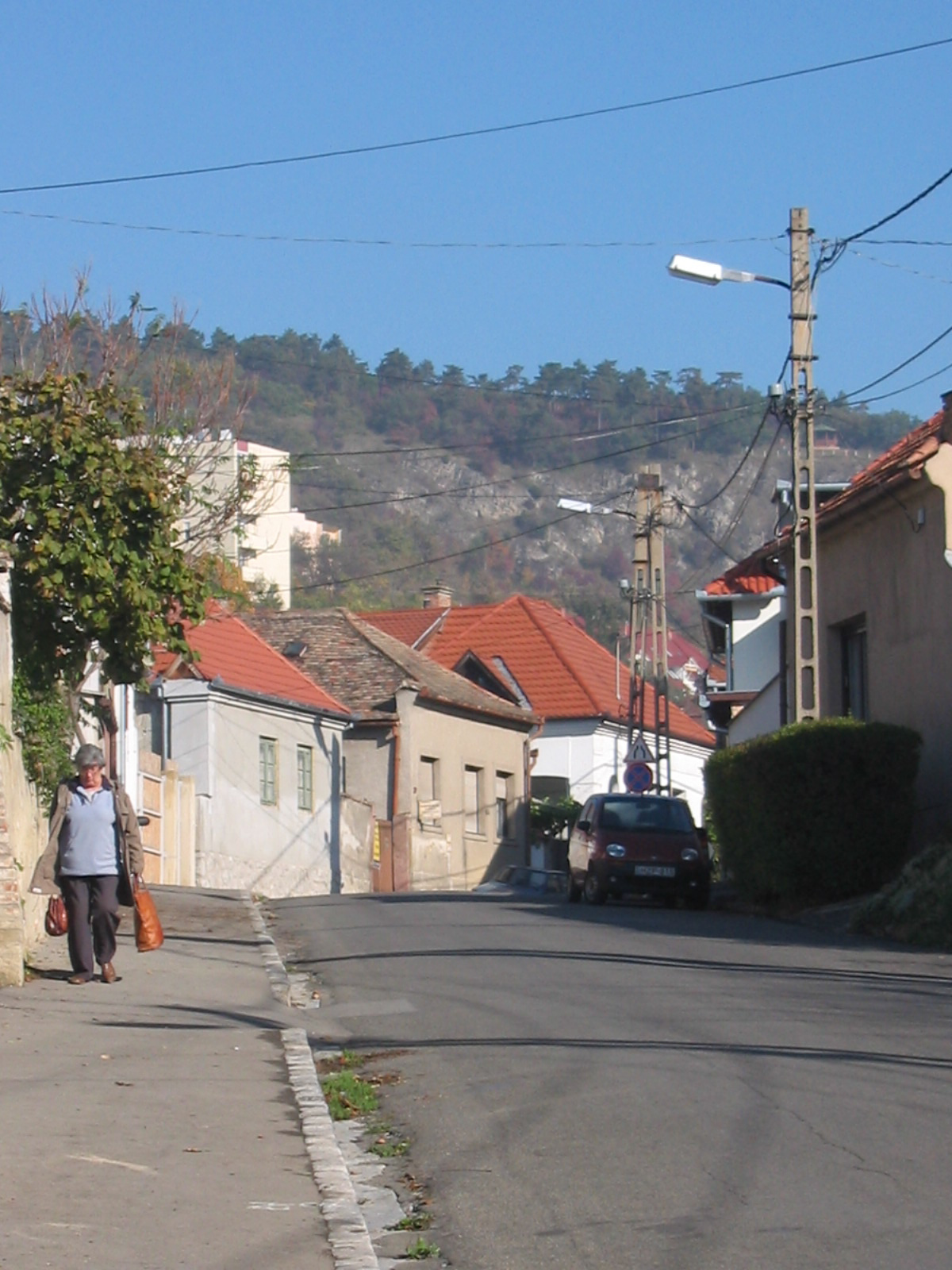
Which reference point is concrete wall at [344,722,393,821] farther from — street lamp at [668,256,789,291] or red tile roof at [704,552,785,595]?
street lamp at [668,256,789,291]

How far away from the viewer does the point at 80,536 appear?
16094mm

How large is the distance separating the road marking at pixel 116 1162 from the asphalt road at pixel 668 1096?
1095 millimetres

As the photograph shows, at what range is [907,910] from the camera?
54.7 ft

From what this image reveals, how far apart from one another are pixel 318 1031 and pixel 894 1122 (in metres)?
4.53

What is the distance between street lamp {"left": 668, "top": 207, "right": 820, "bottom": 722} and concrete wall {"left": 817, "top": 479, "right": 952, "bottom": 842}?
3.94 feet

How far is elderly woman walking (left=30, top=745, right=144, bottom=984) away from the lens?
506 inches

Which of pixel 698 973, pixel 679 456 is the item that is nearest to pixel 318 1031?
pixel 698 973

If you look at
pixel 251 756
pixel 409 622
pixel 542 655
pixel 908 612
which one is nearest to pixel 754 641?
pixel 251 756

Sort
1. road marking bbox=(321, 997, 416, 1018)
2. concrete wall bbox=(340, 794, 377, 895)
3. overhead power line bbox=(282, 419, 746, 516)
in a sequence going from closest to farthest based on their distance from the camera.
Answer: road marking bbox=(321, 997, 416, 1018) → concrete wall bbox=(340, 794, 377, 895) → overhead power line bbox=(282, 419, 746, 516)

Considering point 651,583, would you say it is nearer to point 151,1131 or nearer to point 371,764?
point 371,764

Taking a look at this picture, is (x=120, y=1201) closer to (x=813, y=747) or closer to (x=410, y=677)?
(x=813, y=747)

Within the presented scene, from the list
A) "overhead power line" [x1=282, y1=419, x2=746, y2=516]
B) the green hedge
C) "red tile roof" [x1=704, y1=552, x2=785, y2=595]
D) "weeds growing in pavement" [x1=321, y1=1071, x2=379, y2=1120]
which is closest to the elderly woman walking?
"weeds growing in pavement" [x1=321, y1=1071, x2=379, y2=1120]

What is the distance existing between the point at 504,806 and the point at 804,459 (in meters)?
28.9

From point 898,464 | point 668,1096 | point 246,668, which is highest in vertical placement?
point 898,464
